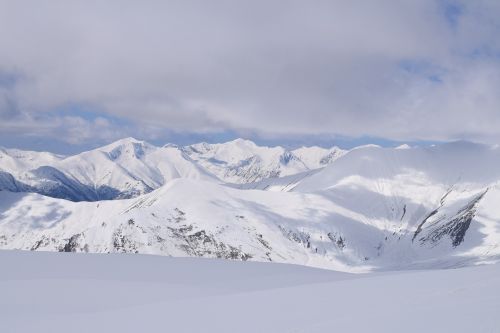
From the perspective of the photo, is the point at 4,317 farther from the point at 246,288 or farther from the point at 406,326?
the point at 406,326

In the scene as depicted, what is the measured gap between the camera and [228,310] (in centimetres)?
2019

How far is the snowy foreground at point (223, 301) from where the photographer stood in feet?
51.6

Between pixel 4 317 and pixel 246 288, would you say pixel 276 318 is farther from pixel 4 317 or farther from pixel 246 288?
pixel 4 317

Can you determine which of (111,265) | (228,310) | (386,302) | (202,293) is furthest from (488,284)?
(111,265)

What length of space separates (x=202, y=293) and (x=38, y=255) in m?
17.1

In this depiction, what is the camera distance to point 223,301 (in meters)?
22.1

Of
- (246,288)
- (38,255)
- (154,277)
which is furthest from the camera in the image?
(38,255)

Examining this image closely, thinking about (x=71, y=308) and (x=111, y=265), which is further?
(x=111, y=265)

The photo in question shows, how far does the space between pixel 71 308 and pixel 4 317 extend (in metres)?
2.92

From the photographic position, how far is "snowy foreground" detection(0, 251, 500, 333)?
1574 centimetres

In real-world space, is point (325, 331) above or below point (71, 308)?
above

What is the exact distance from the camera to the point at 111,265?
3269 cm

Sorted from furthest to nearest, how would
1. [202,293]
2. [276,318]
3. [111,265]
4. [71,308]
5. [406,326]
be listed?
[111,265], [202,293], [71,308], [276,318], [406,326]

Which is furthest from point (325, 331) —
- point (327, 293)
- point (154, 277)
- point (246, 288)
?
point (154, 277)
